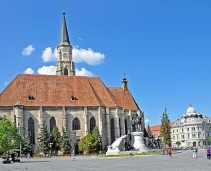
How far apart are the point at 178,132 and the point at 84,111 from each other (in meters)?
68.8

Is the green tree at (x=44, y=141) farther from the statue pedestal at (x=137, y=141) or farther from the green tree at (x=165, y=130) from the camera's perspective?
the green tree at (x=165, y=130)

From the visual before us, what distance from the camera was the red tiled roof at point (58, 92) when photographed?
Result: 219 feet

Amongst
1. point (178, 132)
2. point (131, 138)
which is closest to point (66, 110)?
point (131, 138)

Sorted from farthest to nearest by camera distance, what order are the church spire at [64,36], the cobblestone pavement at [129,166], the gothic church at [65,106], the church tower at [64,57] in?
the church spire at [64,36], the church tower at [64,57], the gothic church at [65,106], the cobblestone pavement at [129,166]

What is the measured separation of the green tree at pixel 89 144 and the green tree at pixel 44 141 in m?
5.66

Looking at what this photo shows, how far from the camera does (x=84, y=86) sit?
239ft

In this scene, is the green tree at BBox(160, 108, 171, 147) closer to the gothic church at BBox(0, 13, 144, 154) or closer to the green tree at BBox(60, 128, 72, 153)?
the gothic church at BBox(0, 13, 144, 154)

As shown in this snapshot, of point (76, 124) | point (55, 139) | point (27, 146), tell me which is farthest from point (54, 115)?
point (27, 146)

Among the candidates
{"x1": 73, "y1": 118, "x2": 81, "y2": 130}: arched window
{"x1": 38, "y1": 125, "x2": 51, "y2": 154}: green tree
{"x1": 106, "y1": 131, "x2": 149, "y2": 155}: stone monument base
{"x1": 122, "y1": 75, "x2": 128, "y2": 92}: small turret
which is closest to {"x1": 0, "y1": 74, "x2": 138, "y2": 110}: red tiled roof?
{"x1": 73, "y1": 118, "x2": 81, "y2": 130}: arched window

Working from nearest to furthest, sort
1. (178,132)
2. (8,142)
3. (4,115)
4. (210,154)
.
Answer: (210,154) < (8,142) < (4,115) < (178,132)

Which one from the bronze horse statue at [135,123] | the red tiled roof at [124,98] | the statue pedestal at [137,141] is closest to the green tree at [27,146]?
the bronze horse statue at [135,123]

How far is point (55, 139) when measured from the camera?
6397 centimetres

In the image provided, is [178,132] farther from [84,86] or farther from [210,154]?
[210,154]

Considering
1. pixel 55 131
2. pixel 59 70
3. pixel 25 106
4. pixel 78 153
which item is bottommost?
pixel 78 153
